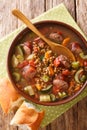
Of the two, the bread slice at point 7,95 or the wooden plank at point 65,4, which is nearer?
the bread slice at point 7,95

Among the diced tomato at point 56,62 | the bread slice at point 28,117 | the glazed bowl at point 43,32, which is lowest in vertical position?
the bread slice at point 28,117

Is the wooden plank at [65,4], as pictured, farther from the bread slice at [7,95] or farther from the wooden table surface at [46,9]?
the bread slice at [7,95]

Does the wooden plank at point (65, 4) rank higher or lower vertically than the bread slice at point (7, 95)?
higher

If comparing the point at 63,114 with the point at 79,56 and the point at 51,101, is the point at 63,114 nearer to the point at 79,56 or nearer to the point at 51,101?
the point at 51,101

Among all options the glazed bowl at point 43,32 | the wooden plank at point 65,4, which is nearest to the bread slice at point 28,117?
the glazed bowl at point 43,32

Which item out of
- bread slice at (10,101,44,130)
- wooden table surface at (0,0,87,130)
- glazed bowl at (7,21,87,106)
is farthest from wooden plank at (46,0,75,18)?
bread slice at (10,101,44,130)

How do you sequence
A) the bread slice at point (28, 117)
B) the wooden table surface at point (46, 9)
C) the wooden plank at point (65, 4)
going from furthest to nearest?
the wooden plank at point (65, 4) → the wooden table surface at point (46, 9) → the bread slice at point (28, 117)

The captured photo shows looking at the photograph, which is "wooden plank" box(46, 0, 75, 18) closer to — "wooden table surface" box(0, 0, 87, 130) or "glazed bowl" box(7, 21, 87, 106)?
"wooden table surface" box(0, 0, 87, 130)
